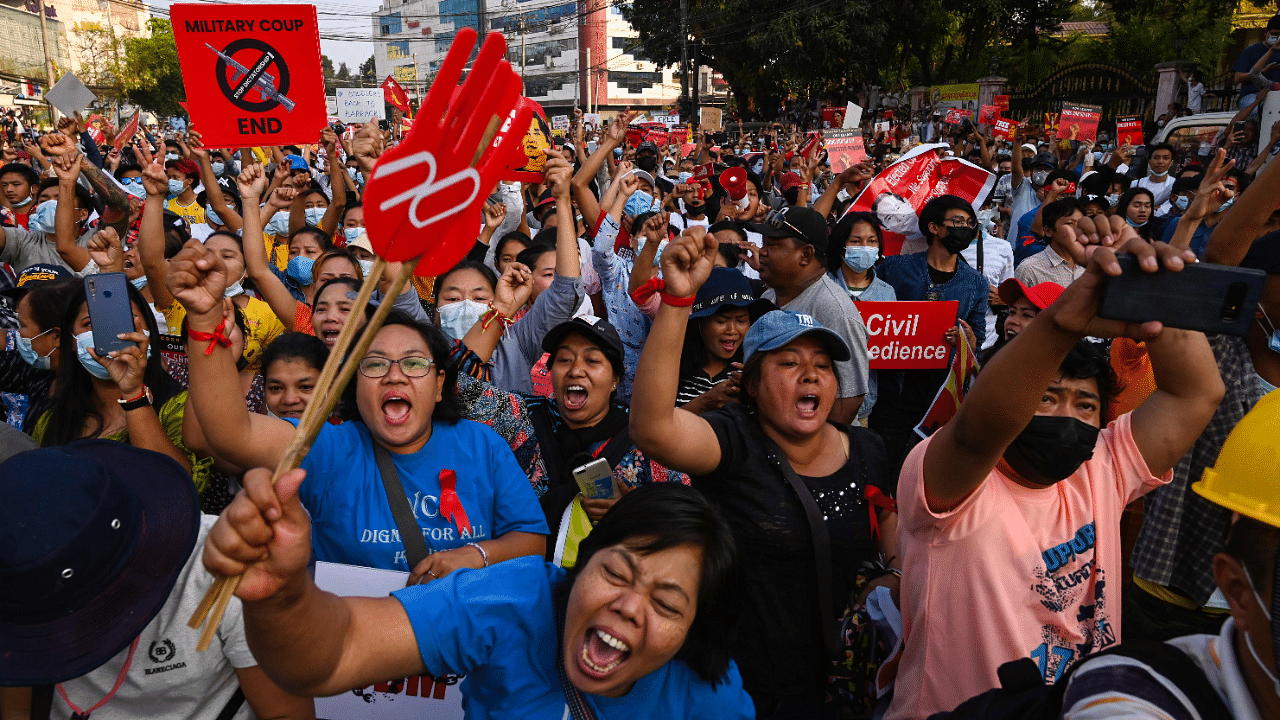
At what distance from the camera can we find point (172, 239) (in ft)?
17.1

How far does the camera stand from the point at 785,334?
252 centimetres

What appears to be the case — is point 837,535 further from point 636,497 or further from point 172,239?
point 172,239

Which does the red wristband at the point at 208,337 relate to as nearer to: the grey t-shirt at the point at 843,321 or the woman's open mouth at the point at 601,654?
the woman's open mouth at the point at 601,654

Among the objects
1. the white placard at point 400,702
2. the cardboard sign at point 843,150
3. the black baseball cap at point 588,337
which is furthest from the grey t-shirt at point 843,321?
the cardboard sign at point 843,150

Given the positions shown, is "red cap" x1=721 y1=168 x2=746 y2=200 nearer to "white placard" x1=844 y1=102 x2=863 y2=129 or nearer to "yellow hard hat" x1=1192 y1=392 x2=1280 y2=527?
"white placard" x1=844 y1=102 x2=863 y2=129

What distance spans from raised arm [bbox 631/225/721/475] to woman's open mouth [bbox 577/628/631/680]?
599 mm

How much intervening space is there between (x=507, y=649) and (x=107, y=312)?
5.96ft

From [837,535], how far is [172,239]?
4.74 meters

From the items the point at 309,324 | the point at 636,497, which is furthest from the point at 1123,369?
the point at 309,324

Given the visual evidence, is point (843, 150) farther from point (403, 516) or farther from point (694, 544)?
point (694, 544)

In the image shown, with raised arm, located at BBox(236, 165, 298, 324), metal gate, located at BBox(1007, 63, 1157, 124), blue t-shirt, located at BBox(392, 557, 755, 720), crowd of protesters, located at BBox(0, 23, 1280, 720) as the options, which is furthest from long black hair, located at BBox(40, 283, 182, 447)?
metal gate, located at BBox(1007, 63, 1157, 124)

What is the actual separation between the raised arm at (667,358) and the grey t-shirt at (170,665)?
105cm

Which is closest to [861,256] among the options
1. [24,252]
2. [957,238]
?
[957,238]

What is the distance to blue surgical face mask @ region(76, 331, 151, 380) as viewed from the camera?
276 centimetres
